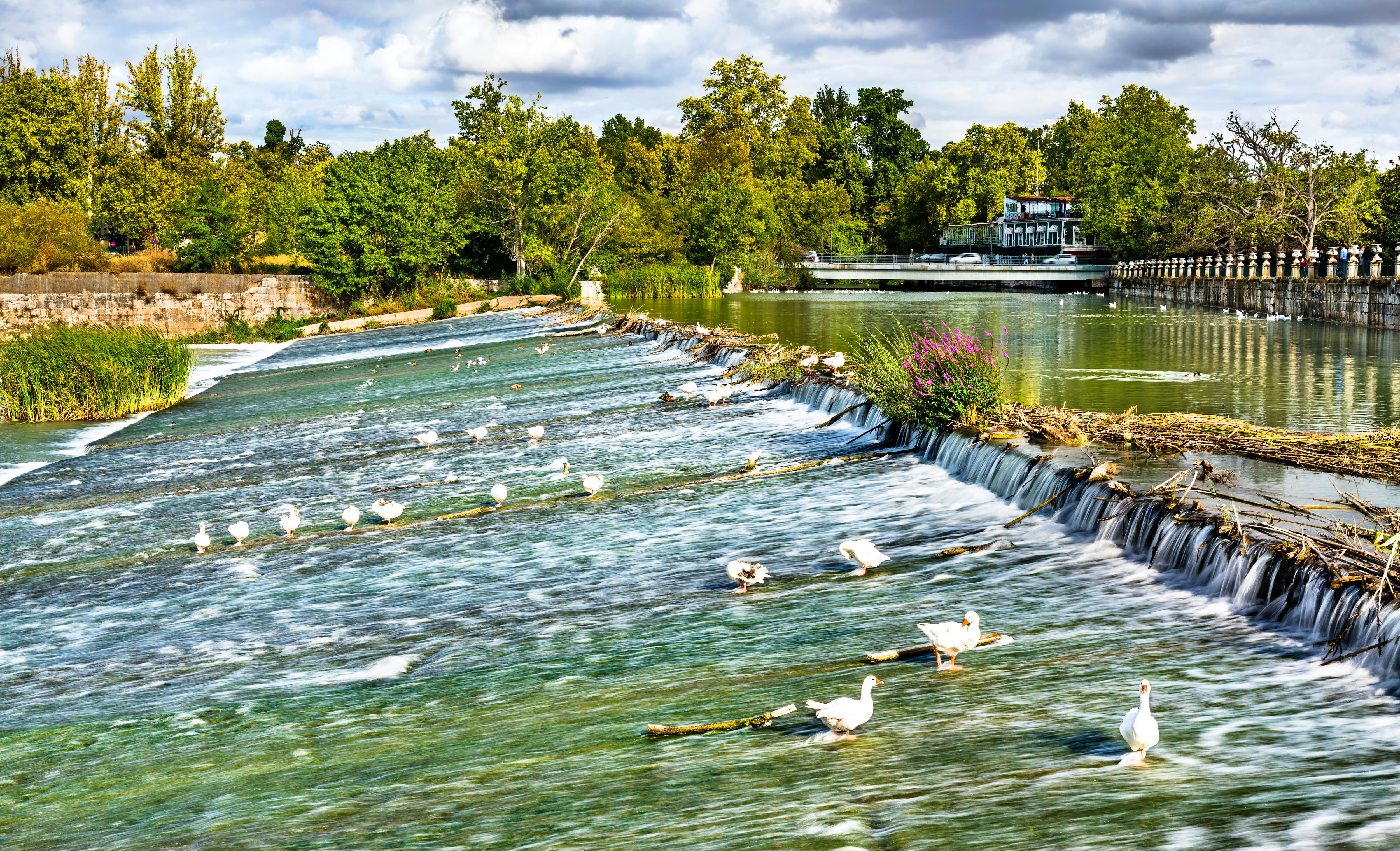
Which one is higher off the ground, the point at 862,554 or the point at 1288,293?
the point at 1288,293

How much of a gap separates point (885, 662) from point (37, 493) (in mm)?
15890

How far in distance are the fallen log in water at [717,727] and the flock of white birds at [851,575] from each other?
24 centimetres

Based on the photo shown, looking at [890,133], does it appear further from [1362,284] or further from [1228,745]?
[1228,745]

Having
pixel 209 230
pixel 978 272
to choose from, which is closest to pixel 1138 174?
pixel 978 272

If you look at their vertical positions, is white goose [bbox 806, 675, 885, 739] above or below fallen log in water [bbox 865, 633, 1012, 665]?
above

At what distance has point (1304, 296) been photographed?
144ft

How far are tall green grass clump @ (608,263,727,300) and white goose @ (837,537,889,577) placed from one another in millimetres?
52938

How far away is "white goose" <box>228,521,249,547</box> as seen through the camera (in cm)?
1307

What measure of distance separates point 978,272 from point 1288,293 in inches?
2327

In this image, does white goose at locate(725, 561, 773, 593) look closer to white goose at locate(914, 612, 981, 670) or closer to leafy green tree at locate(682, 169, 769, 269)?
white goose at locate(914, 612, 981, 670)

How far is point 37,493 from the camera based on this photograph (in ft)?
59.6

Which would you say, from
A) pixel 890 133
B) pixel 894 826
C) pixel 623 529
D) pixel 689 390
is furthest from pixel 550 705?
pixel 890 133

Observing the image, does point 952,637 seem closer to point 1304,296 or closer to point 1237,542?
point 1237,542

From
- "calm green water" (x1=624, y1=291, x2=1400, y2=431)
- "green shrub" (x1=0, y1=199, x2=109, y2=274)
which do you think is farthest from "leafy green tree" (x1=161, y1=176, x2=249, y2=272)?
"calm green water" (x1=624, y1=291, x2=1400, y2=431)
